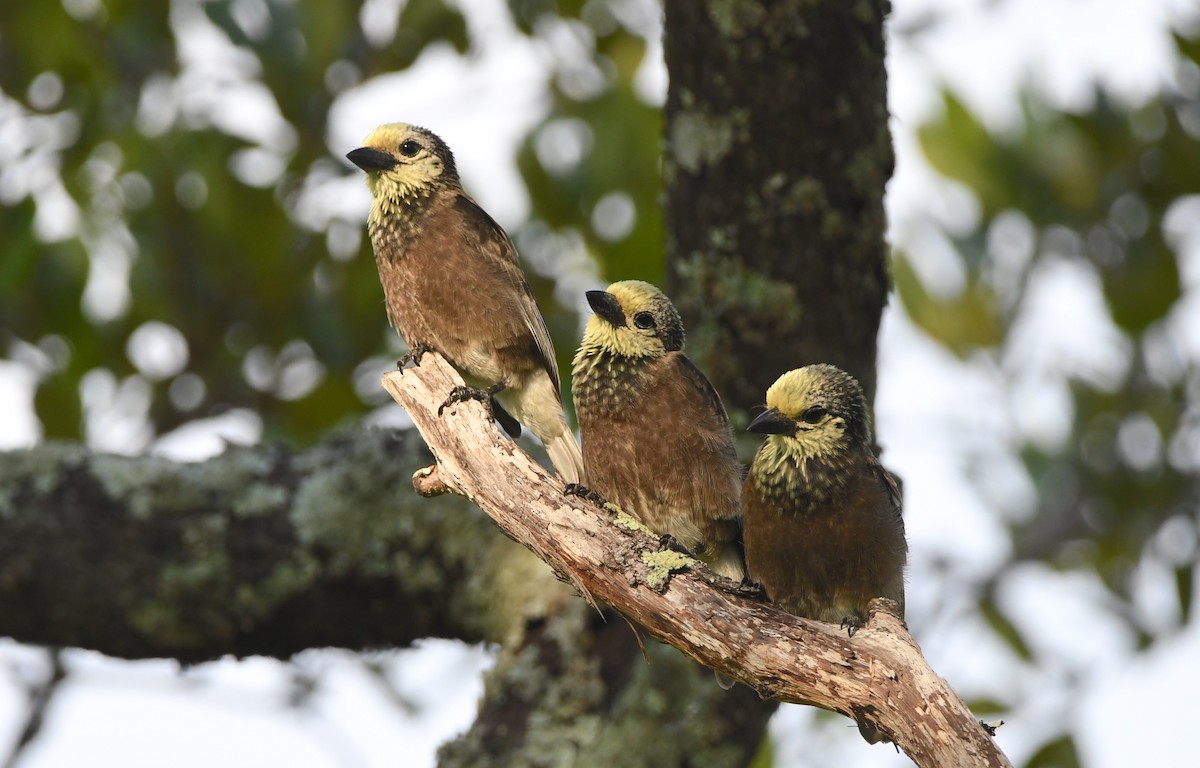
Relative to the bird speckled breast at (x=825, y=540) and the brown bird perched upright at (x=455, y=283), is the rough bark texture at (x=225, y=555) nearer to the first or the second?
the brown bird perched upright at (x=455, y=283)

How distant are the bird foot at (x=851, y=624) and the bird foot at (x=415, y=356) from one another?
1.24 m

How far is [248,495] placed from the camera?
4488 millimetres

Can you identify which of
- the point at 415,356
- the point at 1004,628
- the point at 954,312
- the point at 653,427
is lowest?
the point at 415,356

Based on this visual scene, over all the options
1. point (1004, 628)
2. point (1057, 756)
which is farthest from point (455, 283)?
point (1004, 628)

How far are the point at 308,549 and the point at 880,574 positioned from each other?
2.02 metres

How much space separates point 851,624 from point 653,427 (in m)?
0.73

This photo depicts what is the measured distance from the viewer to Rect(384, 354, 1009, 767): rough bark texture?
242cm

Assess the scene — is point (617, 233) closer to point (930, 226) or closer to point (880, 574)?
point (930, 226)

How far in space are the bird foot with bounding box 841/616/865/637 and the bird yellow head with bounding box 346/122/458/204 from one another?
163 centimetres

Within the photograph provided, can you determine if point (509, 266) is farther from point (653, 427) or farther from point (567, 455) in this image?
point (653, 427)

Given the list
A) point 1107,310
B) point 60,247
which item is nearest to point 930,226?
point 1107,310

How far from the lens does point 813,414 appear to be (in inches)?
125

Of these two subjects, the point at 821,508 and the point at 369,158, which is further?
the point at 369,158

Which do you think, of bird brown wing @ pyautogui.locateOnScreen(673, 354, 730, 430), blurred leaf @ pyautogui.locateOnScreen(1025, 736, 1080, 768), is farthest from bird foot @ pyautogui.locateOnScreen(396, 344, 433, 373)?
blurred leaf @ pyautogui.locateOnScreen(1025, 736, 1080, 768)
